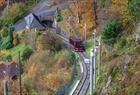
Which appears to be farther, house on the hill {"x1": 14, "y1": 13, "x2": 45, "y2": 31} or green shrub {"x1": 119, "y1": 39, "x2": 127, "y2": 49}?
house on the hill {"x1": 14, "y1": 13, "x2": 45, "y2": 31}

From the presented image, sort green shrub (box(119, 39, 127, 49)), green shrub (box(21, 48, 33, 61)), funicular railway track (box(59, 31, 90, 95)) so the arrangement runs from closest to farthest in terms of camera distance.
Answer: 1. funicular railway track (box(59, 31, 90, 95))
2. green shrub (box(119, 39, 127, 49))
3. green shrub (box(21, 48, 33, 61))

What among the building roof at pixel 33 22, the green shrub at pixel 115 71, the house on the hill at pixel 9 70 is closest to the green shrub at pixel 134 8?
the green shrub at pixel 115 71

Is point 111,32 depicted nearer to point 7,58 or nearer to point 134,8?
point 134,8

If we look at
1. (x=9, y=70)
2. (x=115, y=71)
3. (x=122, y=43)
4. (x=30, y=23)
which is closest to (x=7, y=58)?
(x=9, y=70)

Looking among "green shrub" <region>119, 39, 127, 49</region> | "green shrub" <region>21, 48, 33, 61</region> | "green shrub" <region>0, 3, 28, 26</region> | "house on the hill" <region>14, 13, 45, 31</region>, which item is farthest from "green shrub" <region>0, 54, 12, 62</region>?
"green shrub" <region>119, 39, 127, 49</region>

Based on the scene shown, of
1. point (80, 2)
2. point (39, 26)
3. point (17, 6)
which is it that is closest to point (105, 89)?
point (80, 2)

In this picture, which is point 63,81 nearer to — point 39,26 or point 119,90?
Result: point 119,90

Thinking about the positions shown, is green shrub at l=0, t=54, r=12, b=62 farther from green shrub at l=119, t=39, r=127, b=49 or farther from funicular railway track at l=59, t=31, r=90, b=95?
green shrub at l=119, t=39, r=127, b=49
